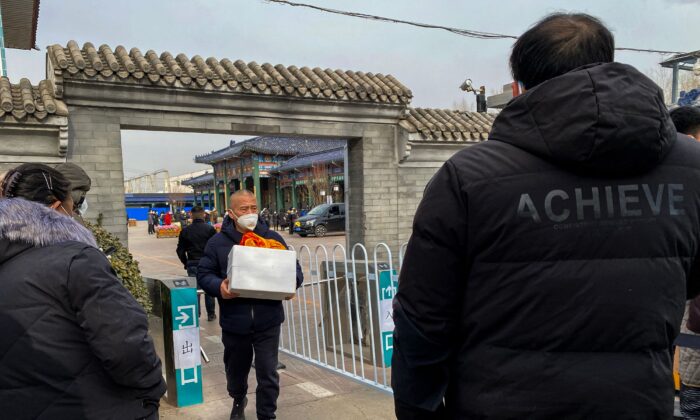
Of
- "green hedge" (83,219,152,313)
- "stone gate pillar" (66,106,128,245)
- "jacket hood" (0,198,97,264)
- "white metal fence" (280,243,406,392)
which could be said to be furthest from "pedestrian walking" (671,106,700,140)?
"stone gate pillar" (66,106,128,245)

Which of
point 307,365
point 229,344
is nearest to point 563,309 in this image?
point 229,344

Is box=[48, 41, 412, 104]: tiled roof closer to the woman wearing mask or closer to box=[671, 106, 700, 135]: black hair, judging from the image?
the woman wearing mask

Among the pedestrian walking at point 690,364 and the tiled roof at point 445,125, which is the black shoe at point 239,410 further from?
the tiled roof at point 445,125

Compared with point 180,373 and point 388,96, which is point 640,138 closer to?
point 180,373

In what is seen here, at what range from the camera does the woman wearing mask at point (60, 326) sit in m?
1.68

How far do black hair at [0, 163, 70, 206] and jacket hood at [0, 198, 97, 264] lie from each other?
13cm

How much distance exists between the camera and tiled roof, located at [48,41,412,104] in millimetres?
6449

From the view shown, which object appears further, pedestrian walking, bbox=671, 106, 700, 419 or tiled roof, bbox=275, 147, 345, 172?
tiled roof, bbox=275, 147, 345, 172

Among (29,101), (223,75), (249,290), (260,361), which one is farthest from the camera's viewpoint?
(223,75)

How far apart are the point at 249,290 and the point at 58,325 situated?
1.71m

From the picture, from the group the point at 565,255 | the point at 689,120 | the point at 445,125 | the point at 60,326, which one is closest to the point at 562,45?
the point at 565,255

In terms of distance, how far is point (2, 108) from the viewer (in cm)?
590

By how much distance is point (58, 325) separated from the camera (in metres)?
1.71

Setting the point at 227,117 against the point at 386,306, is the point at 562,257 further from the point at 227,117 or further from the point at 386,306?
the point at 227,117
